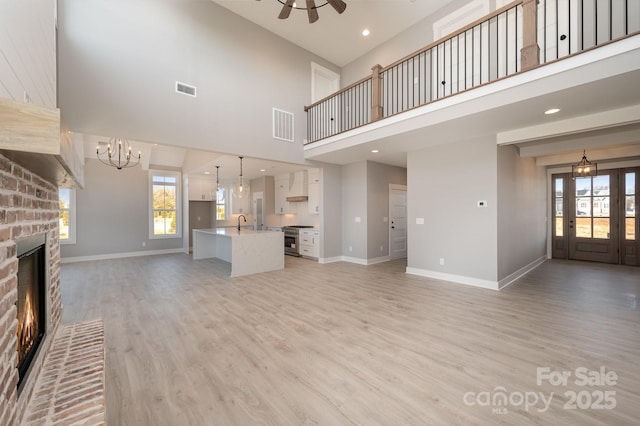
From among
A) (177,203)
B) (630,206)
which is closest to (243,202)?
(177,203)

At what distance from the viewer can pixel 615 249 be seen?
6.32 metres

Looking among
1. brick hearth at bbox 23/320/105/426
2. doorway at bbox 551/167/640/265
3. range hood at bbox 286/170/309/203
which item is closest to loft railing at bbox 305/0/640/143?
range hood at bbox 286/170/309/203

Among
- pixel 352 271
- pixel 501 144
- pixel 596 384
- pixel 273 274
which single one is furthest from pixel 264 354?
pixel 501 144

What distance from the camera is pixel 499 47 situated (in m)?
4.73

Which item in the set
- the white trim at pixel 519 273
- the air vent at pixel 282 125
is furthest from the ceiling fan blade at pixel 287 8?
the white trim at pixel 519 273

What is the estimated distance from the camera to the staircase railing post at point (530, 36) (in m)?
3.00

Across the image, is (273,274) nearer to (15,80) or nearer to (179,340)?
(179,340)

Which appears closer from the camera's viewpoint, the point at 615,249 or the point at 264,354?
the point at 264,354

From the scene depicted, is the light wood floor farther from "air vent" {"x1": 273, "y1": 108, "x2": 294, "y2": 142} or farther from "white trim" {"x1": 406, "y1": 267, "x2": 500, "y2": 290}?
"air vent" {"x1": 273, "y1": 108, "x2": 294, "y2": 142}

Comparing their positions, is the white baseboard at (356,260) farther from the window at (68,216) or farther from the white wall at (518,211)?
the window at (68,216)

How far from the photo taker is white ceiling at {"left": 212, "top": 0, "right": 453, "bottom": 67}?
5242mm

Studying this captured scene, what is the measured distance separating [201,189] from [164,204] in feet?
4.26

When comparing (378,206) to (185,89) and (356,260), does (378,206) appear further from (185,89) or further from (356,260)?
(185,89)

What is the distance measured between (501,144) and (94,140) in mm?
9426
